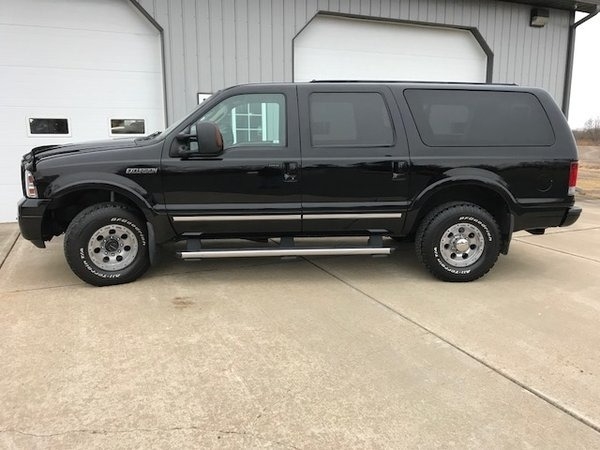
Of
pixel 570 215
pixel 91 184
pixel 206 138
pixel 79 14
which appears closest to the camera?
pixel 206 138

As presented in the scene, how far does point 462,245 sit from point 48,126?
279 inches

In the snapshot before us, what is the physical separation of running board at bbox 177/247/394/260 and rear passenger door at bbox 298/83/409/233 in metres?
0.25

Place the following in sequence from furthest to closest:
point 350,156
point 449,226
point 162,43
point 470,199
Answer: point 162,43 → point 470,199 → point 449,226 → point 350,156

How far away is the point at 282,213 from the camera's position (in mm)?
4785

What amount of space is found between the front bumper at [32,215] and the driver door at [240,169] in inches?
44.6

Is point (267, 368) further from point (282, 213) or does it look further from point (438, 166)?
point (438, 166)

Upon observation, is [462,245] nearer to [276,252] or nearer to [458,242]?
[458,242]

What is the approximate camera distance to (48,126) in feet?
27.5

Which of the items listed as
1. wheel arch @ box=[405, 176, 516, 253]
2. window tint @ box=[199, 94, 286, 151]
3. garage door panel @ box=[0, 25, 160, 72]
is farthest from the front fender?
garage door panel @ box=[0, 25, 160, 72]

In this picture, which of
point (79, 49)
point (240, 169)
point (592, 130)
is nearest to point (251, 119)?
point (240, 169)

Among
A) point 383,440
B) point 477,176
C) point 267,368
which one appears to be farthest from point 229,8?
point 383,440

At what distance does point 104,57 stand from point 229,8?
2.32 meters

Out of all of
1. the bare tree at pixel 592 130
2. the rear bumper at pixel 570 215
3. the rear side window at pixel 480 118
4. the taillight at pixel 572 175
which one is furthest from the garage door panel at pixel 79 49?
the bare tree at pixel 592 130

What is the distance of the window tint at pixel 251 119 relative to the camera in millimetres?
4723
